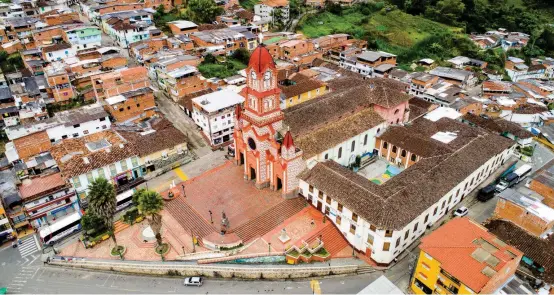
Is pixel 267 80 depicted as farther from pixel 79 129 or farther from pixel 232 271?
pixel 79 129

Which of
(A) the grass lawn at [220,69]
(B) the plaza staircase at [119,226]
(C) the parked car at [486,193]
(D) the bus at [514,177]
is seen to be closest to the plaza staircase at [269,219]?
(B) the plaza staircase at [119,226]

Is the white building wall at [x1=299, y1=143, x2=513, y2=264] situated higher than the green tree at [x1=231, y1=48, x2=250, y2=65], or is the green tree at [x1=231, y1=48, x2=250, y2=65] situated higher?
the green tree at [x1=231, y1=48, x2=250, y2=65]

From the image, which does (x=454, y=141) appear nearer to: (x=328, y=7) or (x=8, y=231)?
(x=8, y=231)

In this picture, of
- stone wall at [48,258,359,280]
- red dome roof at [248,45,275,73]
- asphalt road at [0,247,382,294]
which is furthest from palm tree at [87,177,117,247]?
red dome roof at [248,45,275,73]

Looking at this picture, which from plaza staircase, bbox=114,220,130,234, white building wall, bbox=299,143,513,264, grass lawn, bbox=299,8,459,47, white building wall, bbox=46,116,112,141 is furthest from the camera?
grass lawn, bbox=299,8,459,47

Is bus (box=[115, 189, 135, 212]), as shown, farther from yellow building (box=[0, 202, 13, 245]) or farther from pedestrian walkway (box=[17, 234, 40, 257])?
yellow building (box=[0, 202, 13, 245])

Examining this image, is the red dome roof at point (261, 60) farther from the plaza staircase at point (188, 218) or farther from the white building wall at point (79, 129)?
the white building wall at point (79, 129)

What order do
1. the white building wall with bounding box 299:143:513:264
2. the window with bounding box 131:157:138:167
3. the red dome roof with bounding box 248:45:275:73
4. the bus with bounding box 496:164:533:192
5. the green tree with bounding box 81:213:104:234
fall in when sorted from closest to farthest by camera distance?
the white building wall with bounding box 299:143:513:264 < the red dome roof with bounding box 248:45:275:73 < the green tree with bounding box 81:213:104:234 < the bus with bounding box 496:164:533:192 < the window with bounding box 131:157:138:167
